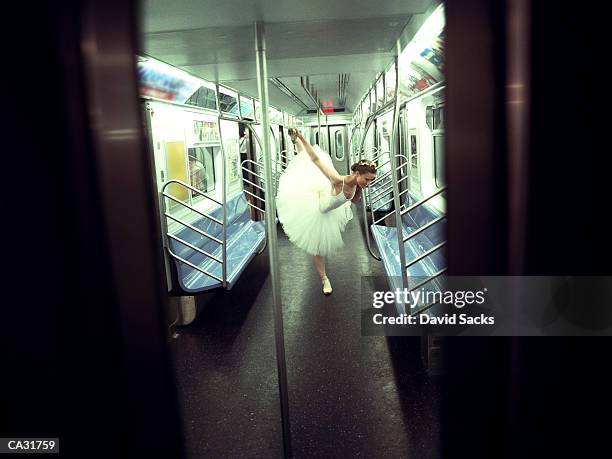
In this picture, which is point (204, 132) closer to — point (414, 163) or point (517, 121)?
point (414, 163)

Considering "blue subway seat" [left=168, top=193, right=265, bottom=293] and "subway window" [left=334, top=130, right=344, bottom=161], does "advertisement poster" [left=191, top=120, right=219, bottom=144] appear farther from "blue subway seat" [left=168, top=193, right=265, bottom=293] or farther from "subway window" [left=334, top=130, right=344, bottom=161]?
"subway window" [left=334, top=130, right=344, bottom=161]

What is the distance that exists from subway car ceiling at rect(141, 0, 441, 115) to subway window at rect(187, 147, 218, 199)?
2.03 meters

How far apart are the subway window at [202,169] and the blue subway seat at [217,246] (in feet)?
1.23

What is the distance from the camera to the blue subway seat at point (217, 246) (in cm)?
413

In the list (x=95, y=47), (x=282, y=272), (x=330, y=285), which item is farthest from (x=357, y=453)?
(x=282, y=272)

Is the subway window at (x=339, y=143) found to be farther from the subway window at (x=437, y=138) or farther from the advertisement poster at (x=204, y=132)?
the subway window at (x=437, y=138)

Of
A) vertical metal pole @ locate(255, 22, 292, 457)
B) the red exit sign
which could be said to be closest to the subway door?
the red exit sign

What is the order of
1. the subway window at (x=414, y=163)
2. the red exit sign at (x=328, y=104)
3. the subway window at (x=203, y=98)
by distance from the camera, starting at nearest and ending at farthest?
the subway window at (x=203, y=98) < the subway window at (x=414, y=163) < the red exit sign at (x=328, y=104)

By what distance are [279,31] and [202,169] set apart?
4055 mm

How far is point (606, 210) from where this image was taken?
1319 millimetres

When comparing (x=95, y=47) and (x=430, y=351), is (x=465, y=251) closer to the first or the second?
(x=95, y=47)

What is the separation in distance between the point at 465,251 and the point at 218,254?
4.07m

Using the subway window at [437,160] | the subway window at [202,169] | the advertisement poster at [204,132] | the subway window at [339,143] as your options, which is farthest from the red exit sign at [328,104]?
the subway window at [437,160]

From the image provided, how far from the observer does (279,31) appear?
2406 millimetres
